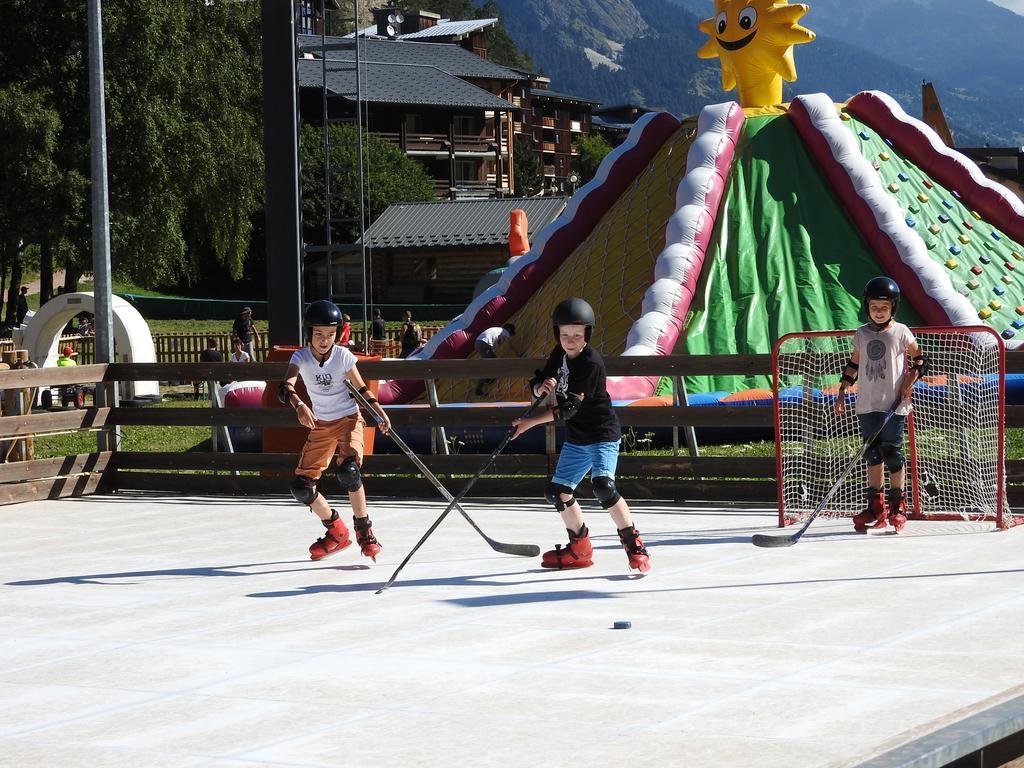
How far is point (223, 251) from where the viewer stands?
52.2 meters

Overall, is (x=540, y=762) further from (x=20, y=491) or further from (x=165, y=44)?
(x=165, y=44)

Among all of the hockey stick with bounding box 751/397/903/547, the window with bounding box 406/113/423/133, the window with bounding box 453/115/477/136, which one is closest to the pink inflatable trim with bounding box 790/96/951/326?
the hockey stick with bounding box 751/397/903/547

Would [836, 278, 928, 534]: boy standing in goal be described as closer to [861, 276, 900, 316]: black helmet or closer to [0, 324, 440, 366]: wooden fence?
[861, 276, 900, 316]: black helmet

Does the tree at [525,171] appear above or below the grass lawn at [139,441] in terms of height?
above

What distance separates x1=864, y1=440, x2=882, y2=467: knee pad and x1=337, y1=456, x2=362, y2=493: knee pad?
144 inches

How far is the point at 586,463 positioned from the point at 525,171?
92.5m

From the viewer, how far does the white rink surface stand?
5500 mm

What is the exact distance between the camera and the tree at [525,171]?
99.1 metres

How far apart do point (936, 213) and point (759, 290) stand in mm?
3703

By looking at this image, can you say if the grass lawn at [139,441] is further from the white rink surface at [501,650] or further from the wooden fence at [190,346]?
the wooden fence at [190,346]

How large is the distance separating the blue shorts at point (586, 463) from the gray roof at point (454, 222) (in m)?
57.2

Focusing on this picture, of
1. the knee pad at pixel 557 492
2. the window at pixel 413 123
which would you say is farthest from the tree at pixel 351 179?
the knee pad at pixel 557 492

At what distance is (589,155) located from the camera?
114 metres

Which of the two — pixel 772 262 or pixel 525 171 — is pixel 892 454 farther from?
pixel 525 171
